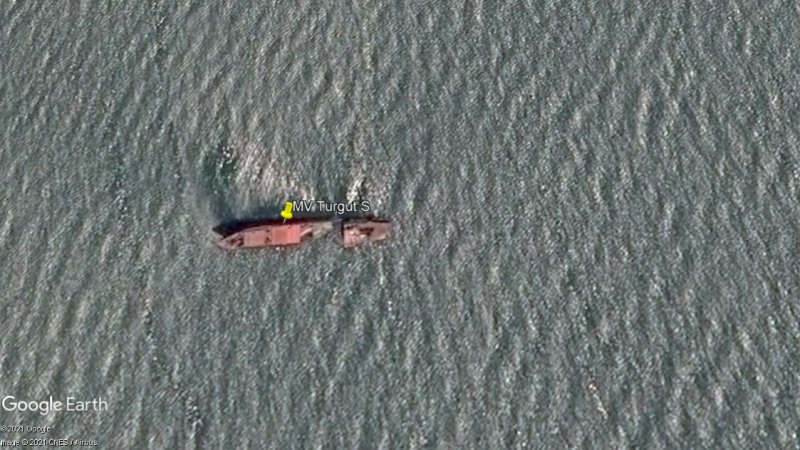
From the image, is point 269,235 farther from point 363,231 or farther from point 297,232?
point 363,231

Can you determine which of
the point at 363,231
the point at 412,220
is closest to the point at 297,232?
the point at 363,231

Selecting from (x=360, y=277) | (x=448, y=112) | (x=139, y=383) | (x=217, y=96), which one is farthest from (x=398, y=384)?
(x=217, y=96)

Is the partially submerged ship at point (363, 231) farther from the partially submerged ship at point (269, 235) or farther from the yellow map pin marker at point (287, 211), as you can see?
the yellow map pin marker at point (287, 211)

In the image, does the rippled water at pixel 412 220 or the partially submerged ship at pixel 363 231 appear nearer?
the rippled water at pixel 412 220

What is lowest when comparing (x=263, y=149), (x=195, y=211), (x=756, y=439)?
(x=756, y=439)

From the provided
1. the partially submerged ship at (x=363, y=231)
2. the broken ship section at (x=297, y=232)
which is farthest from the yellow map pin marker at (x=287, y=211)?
the partially submerged ship at (x=363, y=231)

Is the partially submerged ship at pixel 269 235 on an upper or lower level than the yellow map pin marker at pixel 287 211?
lower

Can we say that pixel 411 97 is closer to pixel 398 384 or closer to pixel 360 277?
pixel 360 277
